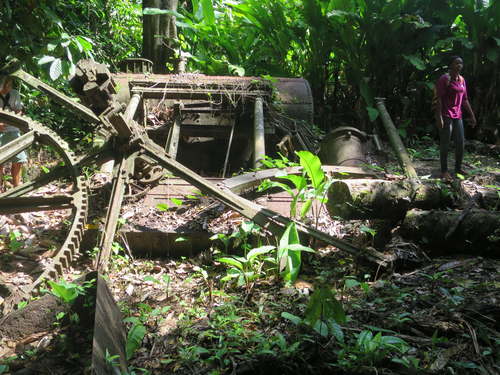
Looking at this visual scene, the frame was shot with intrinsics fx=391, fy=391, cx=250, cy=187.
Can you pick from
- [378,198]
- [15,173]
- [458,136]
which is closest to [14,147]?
[15,173]

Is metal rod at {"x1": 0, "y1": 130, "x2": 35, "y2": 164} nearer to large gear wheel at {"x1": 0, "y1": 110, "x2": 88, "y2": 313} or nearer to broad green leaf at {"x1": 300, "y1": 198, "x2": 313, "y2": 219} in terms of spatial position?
large gear wheel at {"x1": 0, "y1": 110, "x2": 88, "y2": 313}

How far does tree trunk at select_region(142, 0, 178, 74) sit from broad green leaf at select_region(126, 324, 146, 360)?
6.89 metres

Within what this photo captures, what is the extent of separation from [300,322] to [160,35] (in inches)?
298

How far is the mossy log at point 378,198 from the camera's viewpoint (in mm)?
3631

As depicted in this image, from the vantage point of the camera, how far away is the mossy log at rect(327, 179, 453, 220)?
3.63 meters

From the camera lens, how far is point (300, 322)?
7.89ft

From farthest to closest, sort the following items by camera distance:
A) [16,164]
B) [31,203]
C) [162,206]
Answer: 1. [16,164]
2. [162,206]
3. [31,203]

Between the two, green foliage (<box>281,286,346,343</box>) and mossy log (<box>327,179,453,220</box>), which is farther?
mossy log (<box>327,179,453,220</box>)

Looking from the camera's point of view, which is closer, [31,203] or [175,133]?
[31,203]

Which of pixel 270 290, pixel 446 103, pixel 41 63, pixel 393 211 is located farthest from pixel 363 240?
pixel 41 63

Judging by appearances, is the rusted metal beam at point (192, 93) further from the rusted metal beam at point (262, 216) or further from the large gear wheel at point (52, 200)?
the rusted metal beam at point (262, 216)

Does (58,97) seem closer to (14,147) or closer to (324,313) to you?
(14,147)

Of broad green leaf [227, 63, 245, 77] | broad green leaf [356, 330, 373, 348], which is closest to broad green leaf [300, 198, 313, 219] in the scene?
broad green leaf [356, 330, 373, 348]

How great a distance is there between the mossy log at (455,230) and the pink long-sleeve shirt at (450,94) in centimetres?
228
